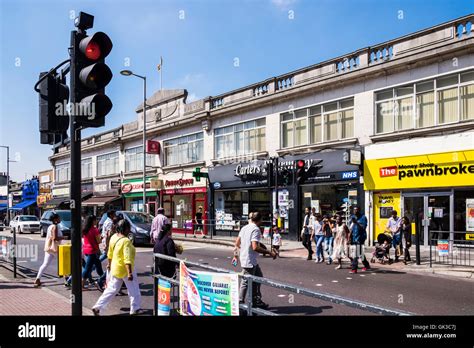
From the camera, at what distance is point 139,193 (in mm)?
34500

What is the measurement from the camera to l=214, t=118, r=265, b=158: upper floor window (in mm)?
24922

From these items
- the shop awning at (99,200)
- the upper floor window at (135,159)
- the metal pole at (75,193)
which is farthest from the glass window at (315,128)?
the shop awning at (99,200)

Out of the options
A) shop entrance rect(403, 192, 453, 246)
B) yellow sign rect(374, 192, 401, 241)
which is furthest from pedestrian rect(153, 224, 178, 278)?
yellow sign rect(374, 192, 401, 241)

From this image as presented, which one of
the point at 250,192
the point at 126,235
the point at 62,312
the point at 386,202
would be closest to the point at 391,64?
the point at 386,202

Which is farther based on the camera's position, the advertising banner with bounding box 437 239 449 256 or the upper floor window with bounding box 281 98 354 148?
the upper floor window with bounding box 281 98 354 148

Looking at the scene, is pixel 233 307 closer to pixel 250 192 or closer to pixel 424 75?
pixel 424 75

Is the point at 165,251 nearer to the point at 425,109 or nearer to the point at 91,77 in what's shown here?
the point at 91,77

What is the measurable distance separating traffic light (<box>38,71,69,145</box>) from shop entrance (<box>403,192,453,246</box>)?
551 inches

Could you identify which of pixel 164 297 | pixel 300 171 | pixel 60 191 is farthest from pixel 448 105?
pixel 60 191

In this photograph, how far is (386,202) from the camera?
60.3 feet

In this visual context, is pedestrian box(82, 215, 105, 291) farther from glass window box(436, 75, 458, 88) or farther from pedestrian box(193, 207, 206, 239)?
pedestrian box(193, 207, 206, 239)

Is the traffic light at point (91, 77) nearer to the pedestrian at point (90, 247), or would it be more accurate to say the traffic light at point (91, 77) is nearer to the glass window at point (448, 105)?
the pedestrian at point (90, 247)

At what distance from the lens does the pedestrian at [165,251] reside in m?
6.46
